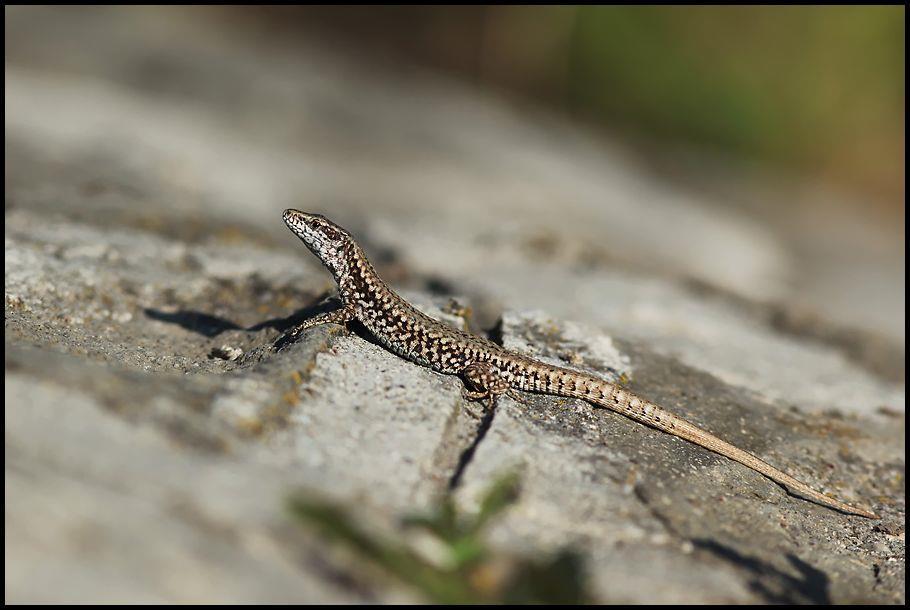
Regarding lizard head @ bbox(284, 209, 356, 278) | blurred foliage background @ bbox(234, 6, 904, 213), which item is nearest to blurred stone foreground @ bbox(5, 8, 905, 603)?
lizard head @ bbox(284, 209, 356, 278)

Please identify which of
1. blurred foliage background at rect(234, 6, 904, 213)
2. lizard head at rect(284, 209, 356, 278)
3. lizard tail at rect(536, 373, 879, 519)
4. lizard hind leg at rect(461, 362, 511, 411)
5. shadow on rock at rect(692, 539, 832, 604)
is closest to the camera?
shadow on rock at rect(692, 539, 832, 604)

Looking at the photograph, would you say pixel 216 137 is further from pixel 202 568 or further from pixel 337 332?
pixel 202 568

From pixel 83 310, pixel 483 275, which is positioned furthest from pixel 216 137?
pixel 83 310

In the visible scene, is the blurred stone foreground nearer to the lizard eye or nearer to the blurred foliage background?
the lizard eye

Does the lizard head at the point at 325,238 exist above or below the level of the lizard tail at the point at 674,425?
above

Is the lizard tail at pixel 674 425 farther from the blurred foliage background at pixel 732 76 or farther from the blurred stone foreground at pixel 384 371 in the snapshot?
the blurred foliage background at pixel 732 76

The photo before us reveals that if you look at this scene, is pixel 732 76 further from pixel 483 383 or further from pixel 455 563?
pixel 455 563

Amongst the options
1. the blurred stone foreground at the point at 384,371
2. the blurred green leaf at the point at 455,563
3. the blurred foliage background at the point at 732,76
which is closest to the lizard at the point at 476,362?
the blurred stone foreground at the point at 384,371
